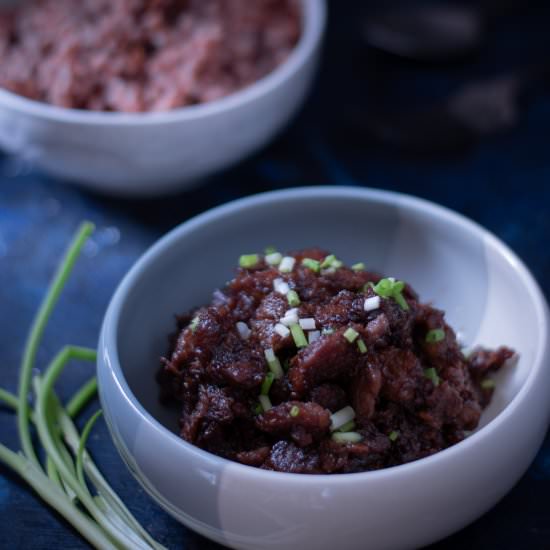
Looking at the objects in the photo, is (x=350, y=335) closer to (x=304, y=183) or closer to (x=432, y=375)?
(x=432, y=375)

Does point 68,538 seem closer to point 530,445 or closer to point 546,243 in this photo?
point 530,445

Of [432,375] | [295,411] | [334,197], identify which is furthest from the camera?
[334,197]

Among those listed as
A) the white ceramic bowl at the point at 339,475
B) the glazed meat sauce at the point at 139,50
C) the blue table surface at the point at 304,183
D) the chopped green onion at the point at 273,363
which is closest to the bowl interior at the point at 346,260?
the white ceramic bowl at the point at 339,475

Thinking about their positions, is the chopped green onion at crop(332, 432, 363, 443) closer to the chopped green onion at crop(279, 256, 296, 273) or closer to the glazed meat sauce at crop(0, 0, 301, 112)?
the chopped green onion at crop(279, 256, 296, 273)

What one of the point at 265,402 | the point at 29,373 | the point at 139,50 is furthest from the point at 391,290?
the point at 139,50

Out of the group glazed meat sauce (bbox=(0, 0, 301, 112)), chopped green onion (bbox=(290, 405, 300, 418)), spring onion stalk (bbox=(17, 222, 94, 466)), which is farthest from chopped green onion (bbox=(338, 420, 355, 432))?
glazed meat sauce (bbox=(0, 0, 301, 112))

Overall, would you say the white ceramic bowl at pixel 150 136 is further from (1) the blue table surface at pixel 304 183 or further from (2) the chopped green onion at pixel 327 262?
(2) the chopped green onion at pixel 327 262
